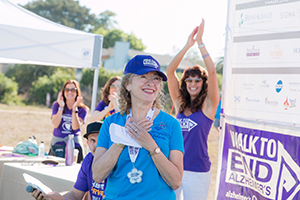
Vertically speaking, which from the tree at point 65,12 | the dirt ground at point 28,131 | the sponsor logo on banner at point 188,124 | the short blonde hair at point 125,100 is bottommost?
the dirt ground at point 28,131

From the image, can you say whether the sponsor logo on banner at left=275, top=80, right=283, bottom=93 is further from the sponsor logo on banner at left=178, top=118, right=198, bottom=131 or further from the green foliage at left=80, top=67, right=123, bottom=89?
the green foliage at left=80, top=67, right=123, bottom=89

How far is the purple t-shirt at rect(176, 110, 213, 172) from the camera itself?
2.87m

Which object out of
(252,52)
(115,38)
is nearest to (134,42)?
(115,38)

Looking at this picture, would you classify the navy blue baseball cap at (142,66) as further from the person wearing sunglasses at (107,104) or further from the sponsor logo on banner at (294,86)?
the person wearing sunglasses at (107,104)

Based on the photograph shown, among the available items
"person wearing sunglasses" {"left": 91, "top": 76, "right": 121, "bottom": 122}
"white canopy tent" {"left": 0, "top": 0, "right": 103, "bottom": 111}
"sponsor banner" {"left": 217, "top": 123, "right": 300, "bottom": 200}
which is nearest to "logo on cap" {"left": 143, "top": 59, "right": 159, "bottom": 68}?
"sponsor banner" {"left": 217, "top": 123, "right": 300, "bottom": 200}

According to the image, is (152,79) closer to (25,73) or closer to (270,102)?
(270,102)

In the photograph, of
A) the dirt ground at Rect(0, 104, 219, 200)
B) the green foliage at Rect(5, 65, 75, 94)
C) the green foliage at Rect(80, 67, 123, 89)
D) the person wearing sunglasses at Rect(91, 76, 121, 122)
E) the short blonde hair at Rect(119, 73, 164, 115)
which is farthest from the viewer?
the green foliage at Rect(5, 65, 75, 94)

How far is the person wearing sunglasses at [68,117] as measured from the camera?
4.55 metres

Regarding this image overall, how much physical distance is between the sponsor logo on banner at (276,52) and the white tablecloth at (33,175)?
207cm

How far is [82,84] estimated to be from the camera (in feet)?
77.9

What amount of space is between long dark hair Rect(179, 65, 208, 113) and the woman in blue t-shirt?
1.30 meters

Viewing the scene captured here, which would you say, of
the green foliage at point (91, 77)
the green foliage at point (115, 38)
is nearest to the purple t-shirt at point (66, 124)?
the green foliage at point (91, 77)

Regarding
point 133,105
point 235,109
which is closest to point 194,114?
point 235,109

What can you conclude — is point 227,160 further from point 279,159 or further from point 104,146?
point 104,146
